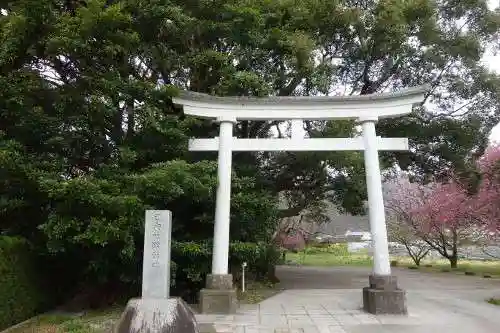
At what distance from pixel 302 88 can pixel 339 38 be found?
6.69 feet

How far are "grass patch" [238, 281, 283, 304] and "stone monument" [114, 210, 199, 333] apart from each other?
4868mm

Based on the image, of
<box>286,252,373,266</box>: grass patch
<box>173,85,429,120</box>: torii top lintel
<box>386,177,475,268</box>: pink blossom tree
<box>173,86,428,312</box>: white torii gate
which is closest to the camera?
<box>173,86,428,312</box>: white torii gate

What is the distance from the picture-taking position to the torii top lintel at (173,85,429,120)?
9.92m

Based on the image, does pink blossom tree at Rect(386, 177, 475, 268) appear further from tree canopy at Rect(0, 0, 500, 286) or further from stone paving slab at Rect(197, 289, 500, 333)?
stone paving slab at Rect(197, 289, 500, 333)

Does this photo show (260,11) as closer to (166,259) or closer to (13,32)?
(13,32)

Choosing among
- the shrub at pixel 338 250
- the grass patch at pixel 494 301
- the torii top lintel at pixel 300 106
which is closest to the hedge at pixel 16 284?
the torii top lintel at pixel 300 106

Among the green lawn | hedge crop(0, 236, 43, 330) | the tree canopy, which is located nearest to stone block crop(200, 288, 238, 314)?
the tree canopy

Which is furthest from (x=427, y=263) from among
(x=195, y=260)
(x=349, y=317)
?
(x=195, y=260)

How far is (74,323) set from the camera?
807 centimetres

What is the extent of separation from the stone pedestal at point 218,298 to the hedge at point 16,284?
3.74 metres

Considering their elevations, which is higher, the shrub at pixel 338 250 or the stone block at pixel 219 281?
the shrub at pixel 338 250

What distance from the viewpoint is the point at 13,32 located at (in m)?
8.67

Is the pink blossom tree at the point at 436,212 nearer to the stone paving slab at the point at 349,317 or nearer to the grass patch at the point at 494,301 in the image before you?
the grass patch at the point at 494,301

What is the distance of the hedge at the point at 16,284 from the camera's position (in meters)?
8.05
